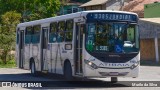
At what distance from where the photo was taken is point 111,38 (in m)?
17.5

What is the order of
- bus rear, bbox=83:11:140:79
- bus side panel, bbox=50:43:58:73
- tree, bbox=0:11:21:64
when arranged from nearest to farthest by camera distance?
bus rear, bbox=83:11:140:79 < bus side panel, bbox=50:43:58:73 < tree, bbox=0:11:21:64

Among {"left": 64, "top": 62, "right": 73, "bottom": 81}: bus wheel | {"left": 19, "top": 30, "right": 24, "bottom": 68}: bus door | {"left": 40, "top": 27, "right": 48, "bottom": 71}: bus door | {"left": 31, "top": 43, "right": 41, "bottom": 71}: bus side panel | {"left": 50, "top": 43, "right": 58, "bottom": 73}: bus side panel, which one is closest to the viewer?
{"left": 64, "top": 62, "right": 73, "bottom": 81}: bus wheel

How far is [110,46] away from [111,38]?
33 cm

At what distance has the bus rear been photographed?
56.3 ft

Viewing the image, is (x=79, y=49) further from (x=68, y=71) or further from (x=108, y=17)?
(x=108, y=17)

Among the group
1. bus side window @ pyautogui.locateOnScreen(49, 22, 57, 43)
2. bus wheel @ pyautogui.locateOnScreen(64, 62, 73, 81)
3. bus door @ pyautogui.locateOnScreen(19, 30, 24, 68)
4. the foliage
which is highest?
the foliage

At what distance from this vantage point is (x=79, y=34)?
18016 mm

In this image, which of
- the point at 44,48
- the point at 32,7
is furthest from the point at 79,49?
the point at 32,7

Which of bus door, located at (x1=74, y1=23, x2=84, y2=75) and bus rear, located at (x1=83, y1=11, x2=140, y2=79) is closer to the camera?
bus rear, located at (x1=83, y1=11, x2=140, y2=79)

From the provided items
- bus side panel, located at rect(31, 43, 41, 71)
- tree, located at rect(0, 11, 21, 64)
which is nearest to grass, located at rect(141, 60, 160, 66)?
tree, located at rect(0, 11, 21, 64)

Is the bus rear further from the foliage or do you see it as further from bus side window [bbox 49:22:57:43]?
the foliage

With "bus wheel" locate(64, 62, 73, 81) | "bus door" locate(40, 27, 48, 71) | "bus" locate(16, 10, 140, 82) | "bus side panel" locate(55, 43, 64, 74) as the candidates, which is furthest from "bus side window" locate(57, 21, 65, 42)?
"bus door" locate(40, 27, 48, 71)

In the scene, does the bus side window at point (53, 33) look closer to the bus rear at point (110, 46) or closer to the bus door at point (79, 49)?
the bus door at point (79, 49)

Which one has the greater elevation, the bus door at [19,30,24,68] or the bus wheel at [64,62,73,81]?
the bus door at [19,30,24,68]
